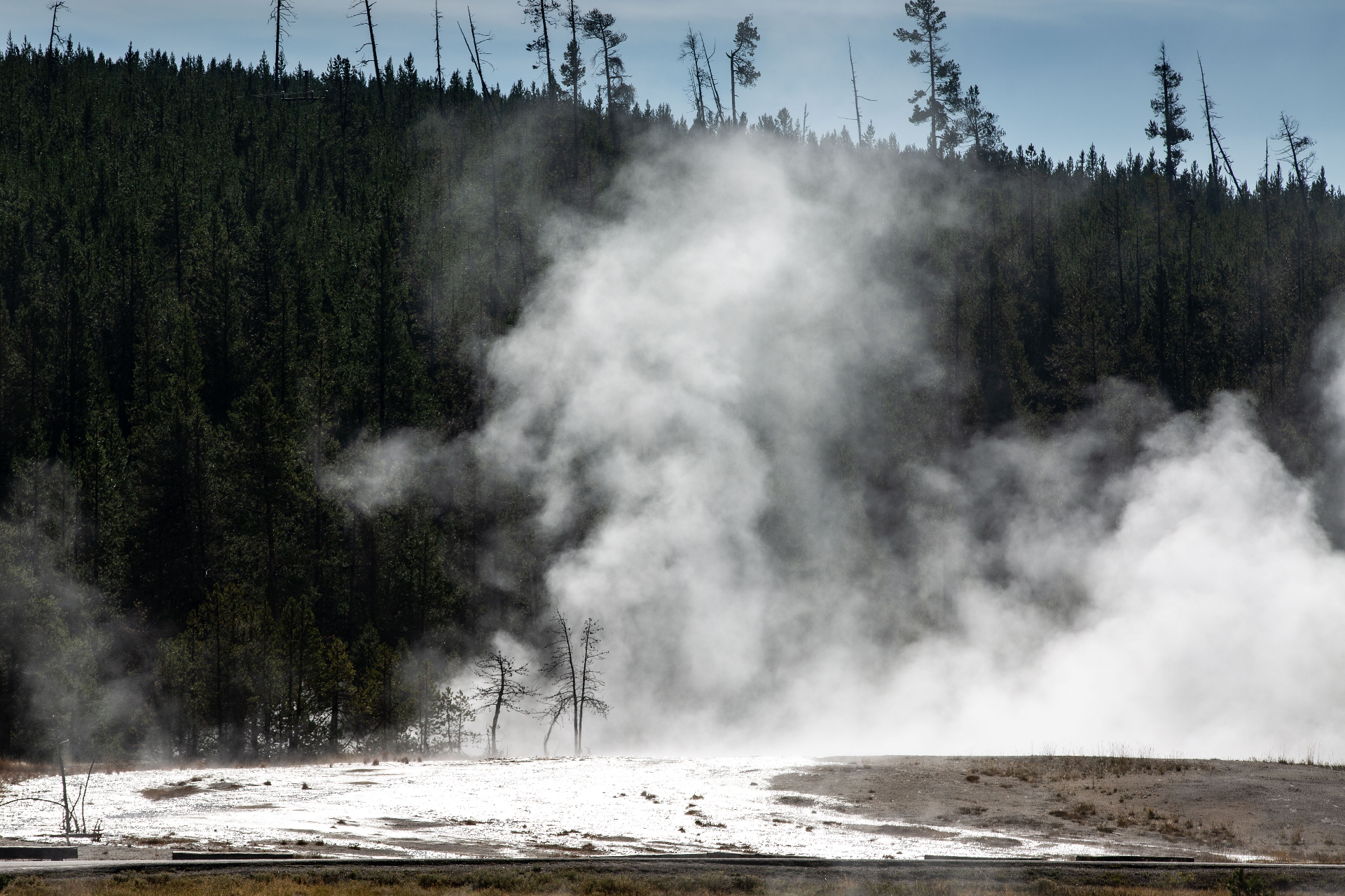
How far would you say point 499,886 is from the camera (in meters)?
16.9

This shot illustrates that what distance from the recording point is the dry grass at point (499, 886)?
1597cm

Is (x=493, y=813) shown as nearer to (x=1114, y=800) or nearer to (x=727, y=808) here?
(x=727, y=808)

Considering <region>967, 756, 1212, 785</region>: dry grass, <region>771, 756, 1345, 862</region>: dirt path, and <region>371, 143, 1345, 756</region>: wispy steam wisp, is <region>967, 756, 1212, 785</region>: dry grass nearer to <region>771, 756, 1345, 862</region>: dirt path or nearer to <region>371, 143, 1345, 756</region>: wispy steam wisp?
<region>771, 756, 1345, 862</region>: dirt path

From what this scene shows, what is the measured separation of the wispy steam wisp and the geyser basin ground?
33.7 feet

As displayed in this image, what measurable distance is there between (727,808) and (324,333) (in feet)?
125

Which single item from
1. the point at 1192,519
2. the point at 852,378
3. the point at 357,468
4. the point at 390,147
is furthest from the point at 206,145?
the point at 1192,519

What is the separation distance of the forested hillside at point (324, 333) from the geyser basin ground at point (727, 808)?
11890mm

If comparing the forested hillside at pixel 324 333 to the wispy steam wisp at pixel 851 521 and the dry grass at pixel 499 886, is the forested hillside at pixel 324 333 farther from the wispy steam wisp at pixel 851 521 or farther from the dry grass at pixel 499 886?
the dry grass at pixel 499 886

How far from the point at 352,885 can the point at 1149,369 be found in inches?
2269

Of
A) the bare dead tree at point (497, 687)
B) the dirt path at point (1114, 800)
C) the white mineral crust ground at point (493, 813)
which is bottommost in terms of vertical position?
the dirt path at point (1114, 800)

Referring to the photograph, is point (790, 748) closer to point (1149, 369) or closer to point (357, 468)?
point (357, 468)

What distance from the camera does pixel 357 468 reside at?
169ft

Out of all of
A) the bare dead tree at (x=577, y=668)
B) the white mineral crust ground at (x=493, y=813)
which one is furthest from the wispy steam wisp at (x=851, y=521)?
the white mineral crust ground at (x=493, y=813)

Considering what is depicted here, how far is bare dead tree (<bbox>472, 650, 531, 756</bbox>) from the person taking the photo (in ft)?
131
